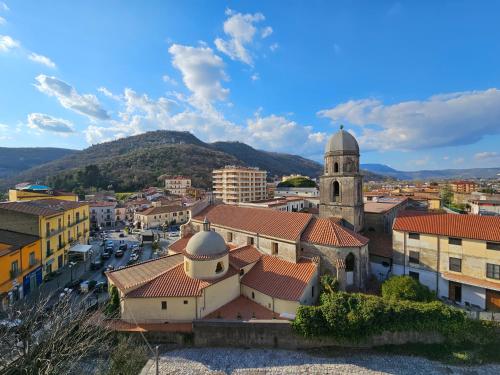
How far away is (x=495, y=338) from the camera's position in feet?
59.2

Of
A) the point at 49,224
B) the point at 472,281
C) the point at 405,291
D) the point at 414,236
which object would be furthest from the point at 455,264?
the point at 49,224

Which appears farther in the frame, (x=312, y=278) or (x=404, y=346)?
(x=312, y=278)

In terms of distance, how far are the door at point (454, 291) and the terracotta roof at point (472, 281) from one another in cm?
97

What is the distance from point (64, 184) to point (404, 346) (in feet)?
426

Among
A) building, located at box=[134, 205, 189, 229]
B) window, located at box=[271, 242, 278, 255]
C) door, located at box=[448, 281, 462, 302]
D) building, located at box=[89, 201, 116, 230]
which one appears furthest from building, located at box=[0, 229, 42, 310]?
building, located at box=[89, 201, 116, 230]

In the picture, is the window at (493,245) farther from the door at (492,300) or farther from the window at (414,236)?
the window at (414,236)

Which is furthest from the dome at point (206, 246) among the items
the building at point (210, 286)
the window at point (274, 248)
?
the window at point (274, 248)

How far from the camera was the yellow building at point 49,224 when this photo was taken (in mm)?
30125

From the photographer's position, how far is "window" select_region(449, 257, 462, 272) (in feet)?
78.4

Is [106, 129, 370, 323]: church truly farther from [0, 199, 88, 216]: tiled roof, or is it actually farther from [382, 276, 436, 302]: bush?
[0, 199, 88, 216]: tiled roof

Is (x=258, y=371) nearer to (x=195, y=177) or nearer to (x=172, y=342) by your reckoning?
(x=172, y=342)

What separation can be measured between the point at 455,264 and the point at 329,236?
39.6ft

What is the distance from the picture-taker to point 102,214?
245ft

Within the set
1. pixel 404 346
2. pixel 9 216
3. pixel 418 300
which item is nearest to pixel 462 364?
pixel 404 346
